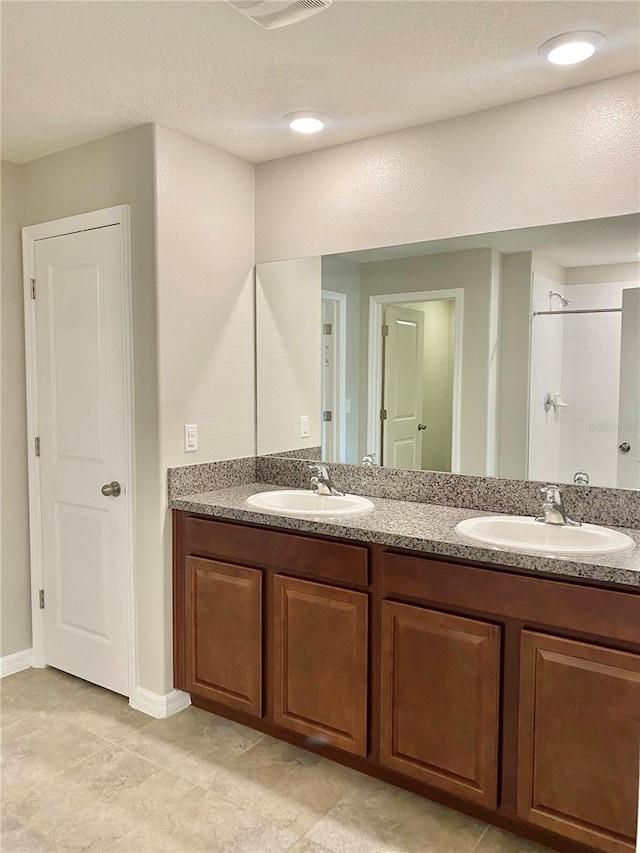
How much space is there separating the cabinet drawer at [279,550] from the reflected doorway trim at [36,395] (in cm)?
35

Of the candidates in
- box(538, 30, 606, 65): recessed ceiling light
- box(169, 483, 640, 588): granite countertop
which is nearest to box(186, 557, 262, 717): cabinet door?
box(169, 483, 640, 588): granite countertop

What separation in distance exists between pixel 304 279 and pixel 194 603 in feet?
4.81

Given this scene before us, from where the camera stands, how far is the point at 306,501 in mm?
2713

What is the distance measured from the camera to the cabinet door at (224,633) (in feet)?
8.02

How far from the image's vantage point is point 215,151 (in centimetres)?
276

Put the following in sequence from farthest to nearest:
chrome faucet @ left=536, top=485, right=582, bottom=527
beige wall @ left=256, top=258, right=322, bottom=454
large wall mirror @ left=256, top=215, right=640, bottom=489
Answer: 1. beige wall @ left=256, top=258, right=322, bottom=454
2. large wall mirror @ left=256, top=215, right=640, bottom=489
3. chrome faucet @ left=536, top=485, right=582, bottom=527

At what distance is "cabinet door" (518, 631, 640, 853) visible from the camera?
1.69 meters

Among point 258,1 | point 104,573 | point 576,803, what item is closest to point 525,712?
point 576,803

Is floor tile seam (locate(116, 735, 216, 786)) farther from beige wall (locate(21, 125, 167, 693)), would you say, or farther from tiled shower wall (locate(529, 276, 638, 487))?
tiled shower wall (locate(529, 276, 638, 487))

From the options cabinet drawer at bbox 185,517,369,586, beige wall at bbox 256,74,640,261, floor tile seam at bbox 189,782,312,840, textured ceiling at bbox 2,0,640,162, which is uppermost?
textured ceiling at bbox 2,0,640,162

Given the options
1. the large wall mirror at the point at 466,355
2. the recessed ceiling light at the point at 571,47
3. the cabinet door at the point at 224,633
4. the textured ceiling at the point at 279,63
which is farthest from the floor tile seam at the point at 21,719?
the recessed ceiling light at the point at 571,47

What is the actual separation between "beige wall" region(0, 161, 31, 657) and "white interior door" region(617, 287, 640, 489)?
257 cm

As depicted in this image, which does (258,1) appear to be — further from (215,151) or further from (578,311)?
(578,311)

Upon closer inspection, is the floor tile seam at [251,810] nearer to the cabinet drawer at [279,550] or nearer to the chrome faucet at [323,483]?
the cabinet drawer at [279,550]
